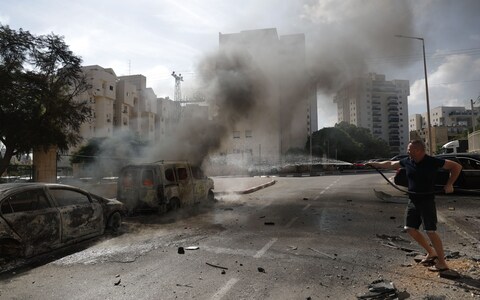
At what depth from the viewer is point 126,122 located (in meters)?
66.9

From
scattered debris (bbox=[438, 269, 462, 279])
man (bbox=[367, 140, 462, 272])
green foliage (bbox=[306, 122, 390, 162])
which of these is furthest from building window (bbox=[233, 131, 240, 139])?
green foliage (bbox=[306, 122, 390, 162])

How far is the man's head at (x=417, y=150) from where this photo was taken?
4.57 metres

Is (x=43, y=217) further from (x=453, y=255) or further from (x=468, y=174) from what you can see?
(x=468, y=174)

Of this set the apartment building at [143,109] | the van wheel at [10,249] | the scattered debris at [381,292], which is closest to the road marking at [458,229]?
the scattered debris at [381,292]

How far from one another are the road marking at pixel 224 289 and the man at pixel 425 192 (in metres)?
2.41

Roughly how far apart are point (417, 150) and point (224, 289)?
9.57 feet

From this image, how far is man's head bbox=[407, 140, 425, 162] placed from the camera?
457 centimetres

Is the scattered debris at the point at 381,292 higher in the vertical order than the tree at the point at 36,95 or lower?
lower

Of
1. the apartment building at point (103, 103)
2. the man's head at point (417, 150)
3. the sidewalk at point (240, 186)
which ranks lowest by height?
the sidewalk at point (240, 186)

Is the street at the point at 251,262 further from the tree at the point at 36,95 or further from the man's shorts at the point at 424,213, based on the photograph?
the tree at the point at 36,95

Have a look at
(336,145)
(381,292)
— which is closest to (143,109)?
(336,145)

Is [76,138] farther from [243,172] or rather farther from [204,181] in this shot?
[243,172]

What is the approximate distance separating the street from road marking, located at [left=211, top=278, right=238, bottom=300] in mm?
11

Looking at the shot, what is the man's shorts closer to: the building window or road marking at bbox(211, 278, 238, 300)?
road marking at bbox(211, 278, 238, 300)
